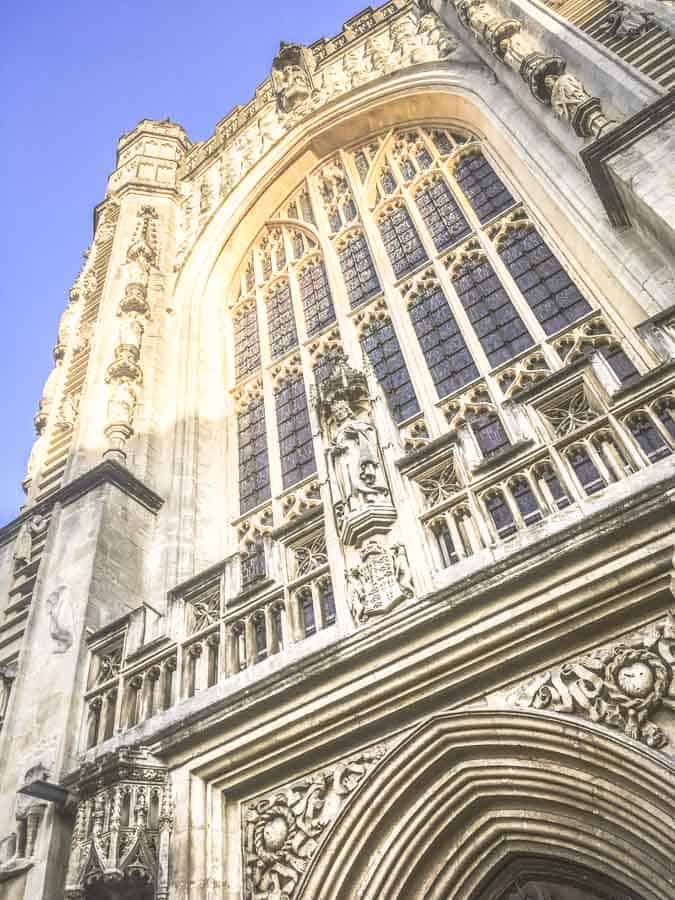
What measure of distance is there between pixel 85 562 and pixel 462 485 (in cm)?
426

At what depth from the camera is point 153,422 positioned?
11.0 m

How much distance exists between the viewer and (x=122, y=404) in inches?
424

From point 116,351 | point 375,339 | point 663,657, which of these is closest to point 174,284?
point 116,351

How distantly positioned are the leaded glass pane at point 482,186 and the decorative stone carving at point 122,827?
322 inches

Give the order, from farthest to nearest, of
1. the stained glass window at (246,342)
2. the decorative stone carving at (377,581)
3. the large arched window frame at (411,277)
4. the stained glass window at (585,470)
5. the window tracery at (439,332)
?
the stained glass window at (246,342) < the large arched window frame at (411,277) < the window tracery at (439,332) < the stained glass window at (585,470) < the decorative stone carving at (377,581)

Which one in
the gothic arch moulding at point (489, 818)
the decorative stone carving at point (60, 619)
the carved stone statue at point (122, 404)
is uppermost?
the carved stone statue at point (122, 404)

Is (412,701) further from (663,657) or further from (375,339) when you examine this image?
(375,339)

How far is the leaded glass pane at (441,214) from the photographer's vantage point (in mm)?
11055

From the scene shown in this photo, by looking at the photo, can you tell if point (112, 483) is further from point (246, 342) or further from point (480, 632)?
point (480, 632)

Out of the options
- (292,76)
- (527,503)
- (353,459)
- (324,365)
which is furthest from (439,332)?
(292,76)

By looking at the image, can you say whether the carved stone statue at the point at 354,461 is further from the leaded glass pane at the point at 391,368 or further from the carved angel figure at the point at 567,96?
the carved angel figure at the point at 567,96

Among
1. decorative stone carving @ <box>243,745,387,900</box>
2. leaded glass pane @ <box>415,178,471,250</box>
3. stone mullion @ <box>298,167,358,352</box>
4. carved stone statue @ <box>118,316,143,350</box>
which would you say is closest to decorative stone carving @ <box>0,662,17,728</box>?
decorative stone carving @ <box>243,745,387,900</box>

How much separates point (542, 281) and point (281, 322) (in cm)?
459

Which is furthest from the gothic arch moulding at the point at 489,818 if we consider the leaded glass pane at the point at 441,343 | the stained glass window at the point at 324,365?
the stained glass window at the point at 324,365
